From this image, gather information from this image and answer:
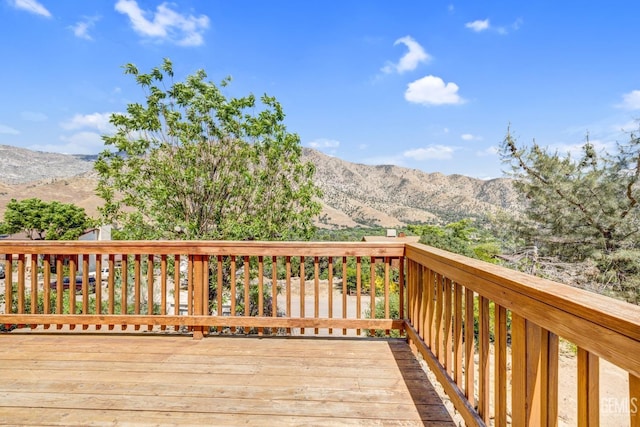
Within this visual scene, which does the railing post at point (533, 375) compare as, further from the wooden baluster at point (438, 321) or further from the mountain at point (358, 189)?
the mountain at point (358, 189)

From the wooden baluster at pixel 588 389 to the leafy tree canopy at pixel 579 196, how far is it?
29.2 ft

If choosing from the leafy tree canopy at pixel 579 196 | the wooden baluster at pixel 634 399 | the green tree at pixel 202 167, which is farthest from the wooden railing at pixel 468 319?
the leafy tree canopy at pixel 579 196

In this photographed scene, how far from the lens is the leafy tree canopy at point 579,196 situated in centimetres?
775

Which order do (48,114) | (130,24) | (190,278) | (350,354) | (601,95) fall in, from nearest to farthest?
1. (350,354)
2. (190,278)
3. (130,24)
4. (601,95)
5. (48,114)

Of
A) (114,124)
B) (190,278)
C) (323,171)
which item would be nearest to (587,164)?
(190,278)

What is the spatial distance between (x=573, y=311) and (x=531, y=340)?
0.98ft

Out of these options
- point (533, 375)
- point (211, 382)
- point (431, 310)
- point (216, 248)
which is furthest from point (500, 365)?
point (216, 248)

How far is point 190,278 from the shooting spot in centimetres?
313

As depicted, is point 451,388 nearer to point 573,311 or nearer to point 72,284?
point 573,311

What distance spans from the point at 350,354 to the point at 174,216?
6717 millimetres

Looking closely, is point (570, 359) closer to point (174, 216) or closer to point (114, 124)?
point (174, 216)

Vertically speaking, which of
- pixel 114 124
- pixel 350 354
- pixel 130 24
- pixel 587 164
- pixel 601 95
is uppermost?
pixel 130 24

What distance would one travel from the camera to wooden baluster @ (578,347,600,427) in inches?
35.0

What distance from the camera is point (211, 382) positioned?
2.16 meters
